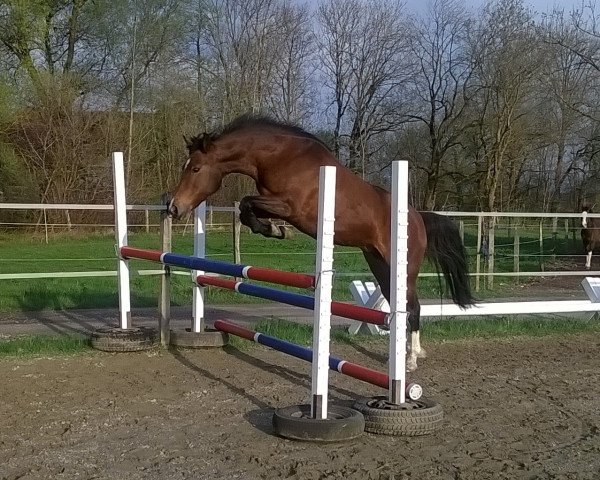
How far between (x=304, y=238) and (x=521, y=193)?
44.4 ft

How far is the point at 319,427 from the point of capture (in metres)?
3.97

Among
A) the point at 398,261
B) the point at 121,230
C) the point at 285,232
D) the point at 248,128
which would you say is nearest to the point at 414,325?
the point at 285,232

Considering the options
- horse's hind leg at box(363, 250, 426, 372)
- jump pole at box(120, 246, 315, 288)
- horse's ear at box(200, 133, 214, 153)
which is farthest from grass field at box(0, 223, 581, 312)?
horse's ear at box(200, 133, 214, 153)

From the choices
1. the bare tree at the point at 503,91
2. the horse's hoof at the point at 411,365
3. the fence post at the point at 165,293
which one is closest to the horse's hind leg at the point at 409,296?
the horse's hoof at the point at 411,365

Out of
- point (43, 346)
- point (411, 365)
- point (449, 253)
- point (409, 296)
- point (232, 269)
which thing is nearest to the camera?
point (232, 269)

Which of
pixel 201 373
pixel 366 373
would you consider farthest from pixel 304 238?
pixel 366 373

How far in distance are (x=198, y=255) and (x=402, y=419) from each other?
10.4ft

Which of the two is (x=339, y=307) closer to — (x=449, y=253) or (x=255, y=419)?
(x=255, y=419)

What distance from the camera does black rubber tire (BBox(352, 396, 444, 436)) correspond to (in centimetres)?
418

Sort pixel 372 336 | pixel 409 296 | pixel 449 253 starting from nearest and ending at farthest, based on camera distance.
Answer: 1. pixel 409 296
2. pixel 449 253
3. pixel 372 336

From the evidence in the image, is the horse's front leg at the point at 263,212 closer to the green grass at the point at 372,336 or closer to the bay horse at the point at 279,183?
the bay horse at the point at 279,183

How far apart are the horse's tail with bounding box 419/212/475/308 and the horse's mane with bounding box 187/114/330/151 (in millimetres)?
1702

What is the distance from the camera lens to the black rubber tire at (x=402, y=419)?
4176mm

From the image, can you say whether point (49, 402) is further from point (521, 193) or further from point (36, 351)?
point (521, 193)
